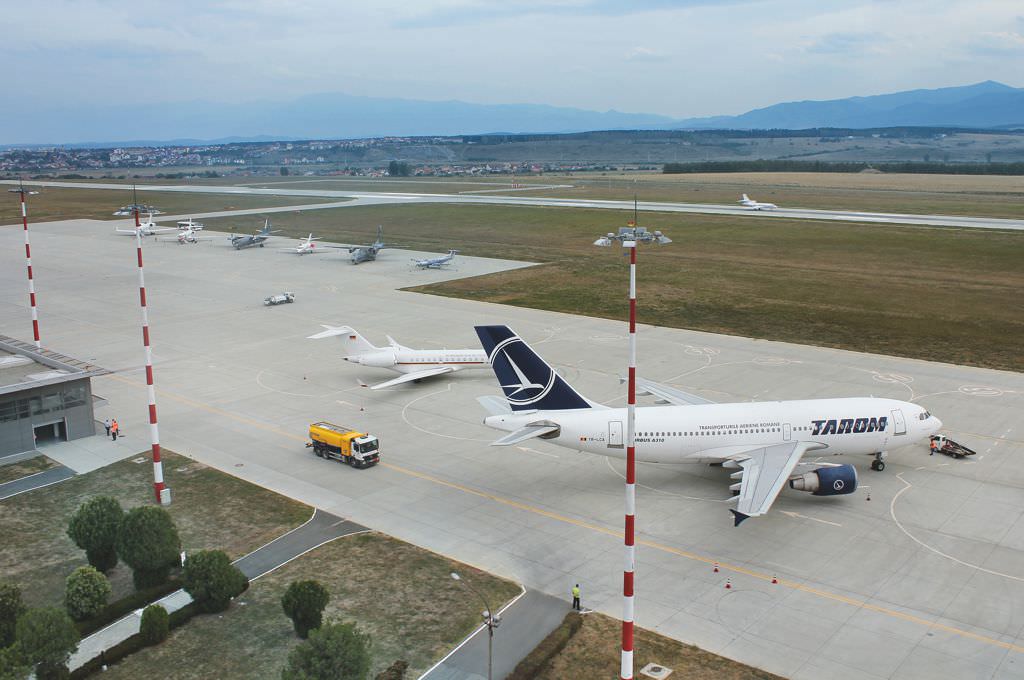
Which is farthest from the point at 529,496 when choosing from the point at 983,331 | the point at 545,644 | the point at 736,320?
the point at 983,331

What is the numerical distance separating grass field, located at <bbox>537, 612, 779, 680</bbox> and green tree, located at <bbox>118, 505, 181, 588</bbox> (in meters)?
16.9

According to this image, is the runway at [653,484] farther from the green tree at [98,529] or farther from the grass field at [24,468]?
the green tree at [98,529]

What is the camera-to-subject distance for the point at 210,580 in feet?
102

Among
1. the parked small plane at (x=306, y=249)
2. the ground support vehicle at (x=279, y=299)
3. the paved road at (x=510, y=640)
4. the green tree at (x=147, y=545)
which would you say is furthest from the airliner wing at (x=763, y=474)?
the parked small plane at (x=306, y=249)

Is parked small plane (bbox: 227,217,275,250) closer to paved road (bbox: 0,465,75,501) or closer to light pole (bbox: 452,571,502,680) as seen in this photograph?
paved road (bbox: 0,465,75,501)

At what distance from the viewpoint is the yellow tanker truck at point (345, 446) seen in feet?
153

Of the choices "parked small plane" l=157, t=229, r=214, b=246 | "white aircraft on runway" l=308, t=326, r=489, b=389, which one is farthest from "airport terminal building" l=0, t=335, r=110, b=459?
"parked small plane" l=157, t=229, r=214, b=246

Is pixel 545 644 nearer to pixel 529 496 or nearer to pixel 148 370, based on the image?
pixel 529 496

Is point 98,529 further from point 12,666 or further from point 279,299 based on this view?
point 279,299

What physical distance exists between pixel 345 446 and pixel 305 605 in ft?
59.5

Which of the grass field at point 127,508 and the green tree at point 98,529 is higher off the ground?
the green tree at point 98,529

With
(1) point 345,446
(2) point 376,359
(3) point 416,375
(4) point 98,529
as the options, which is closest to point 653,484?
(1) point 345,446

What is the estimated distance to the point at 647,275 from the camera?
4257 inches

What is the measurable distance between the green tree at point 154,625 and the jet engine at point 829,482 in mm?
29612
